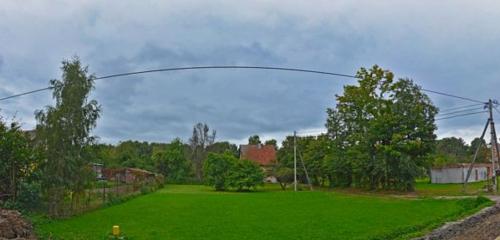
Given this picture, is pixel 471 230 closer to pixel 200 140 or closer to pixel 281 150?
pixel 281 150

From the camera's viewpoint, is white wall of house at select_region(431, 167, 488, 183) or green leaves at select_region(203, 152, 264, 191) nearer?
green leaves at select_region(203, 152, 264, 191)

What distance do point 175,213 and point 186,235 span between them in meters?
8.62

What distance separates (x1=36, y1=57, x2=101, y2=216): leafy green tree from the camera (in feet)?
76.3

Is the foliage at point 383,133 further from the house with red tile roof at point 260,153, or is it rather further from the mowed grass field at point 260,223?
the house with red tile roof at point 260,153

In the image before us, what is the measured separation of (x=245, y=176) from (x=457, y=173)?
25668 millimetres

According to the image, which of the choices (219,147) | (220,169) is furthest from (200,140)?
(220,169)

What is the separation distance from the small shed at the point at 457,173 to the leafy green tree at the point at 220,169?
84.9 feet

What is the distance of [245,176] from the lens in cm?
5428

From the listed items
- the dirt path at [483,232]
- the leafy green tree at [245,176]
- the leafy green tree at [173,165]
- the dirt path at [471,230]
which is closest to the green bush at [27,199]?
the dirt path at [471,230]

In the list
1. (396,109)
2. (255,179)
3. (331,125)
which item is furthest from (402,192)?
(255,179)

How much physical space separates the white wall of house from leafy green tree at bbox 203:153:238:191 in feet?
84.9

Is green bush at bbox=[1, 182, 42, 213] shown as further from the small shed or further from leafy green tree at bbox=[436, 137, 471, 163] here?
leafy green tree at bbox=[436, 137, 471, 163]

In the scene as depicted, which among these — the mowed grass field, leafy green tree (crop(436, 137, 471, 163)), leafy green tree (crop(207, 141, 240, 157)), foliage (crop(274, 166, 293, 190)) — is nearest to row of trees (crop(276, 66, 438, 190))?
foliage (crop(274, 166, 293, 190))

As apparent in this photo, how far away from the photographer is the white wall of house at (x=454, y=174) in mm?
58688
